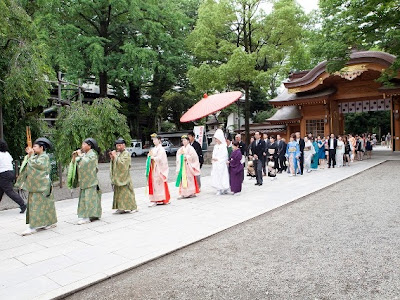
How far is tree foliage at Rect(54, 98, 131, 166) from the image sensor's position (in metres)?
9.75

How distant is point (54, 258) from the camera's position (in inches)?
174

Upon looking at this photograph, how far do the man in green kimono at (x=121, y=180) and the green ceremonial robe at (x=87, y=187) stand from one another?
0.59 m

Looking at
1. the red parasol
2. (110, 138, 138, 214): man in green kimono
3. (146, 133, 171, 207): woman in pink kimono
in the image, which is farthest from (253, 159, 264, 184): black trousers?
(110, 138, 138, 214): man in green kimono

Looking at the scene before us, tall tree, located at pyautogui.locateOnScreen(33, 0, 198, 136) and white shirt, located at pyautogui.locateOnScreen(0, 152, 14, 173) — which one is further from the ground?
tall tree, located at pyautogui.locateOnScreen(33, 0, 198, 136)

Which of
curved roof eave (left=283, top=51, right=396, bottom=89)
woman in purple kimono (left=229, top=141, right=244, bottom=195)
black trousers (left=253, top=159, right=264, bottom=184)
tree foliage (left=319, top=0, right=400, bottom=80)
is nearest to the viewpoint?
woman in purple kimono (left=229, top=141, right=244, bottom=195)

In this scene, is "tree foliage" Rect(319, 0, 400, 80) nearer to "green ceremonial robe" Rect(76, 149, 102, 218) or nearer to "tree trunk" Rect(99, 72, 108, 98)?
"green ceremonial robe" Rect(76, 149, 102, 218)

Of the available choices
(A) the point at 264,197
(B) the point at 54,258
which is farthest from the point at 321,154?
(B) the point at 54,258

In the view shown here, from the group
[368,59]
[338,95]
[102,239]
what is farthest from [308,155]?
[102,239]

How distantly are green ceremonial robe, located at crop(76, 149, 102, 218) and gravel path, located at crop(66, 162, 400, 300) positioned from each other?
7.85 feet

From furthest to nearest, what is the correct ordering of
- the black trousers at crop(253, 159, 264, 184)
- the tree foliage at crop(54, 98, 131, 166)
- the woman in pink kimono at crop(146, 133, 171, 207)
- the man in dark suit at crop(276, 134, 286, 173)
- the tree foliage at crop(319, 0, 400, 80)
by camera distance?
the tree foliage at crop(319, 0, 400, 80) → the man in dark suit at crop(276, 134, 286, 173) → the black trousers at crop(253, 159, 264, 184) → the tree foliage at crop(54, 98, 131, 166) → the woman in pink kimono at crop(146, 133, 171, 207)

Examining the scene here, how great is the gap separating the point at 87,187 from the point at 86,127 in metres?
4.09

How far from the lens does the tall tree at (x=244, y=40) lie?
1972cm

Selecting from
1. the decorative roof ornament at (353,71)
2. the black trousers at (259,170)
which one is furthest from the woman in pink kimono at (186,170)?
the decorative roof ornament at (353,71)

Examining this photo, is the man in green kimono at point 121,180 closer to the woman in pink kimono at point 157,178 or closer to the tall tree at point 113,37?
the woman in pink kimono at point 157,178
